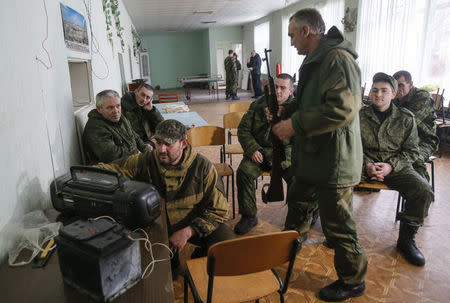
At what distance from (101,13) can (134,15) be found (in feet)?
22.0

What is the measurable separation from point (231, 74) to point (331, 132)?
935 centimetres

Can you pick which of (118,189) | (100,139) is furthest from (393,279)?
(100,139)

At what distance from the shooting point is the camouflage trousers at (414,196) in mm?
2150

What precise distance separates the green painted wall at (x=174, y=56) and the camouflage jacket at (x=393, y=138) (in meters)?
14.6

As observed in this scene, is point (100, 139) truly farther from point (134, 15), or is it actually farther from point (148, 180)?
point (134, 15)

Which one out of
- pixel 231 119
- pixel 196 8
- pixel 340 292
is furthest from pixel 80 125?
pixel 196 8

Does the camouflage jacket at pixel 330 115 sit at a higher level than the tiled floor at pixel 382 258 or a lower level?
higher

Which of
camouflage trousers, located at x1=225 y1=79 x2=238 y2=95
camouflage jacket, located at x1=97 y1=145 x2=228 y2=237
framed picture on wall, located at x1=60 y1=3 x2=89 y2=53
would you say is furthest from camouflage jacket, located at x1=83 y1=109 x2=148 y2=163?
camouflage trousers, located at x1=225 y1=79 x2=238 y2=95

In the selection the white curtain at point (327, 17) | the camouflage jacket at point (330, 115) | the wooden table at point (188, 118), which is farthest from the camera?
the white curtain at point (327, 17)

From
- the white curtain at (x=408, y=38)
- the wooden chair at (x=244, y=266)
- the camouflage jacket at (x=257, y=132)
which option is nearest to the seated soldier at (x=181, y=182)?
the wooden chair at (x=244, y=266)

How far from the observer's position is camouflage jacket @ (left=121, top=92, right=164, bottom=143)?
3332 mm

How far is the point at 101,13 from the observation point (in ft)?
12.1

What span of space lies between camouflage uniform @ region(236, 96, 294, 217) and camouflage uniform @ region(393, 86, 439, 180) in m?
1.18

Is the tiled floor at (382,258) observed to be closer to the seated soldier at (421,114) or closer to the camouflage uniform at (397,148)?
the camouflage uniform at (397,148)
